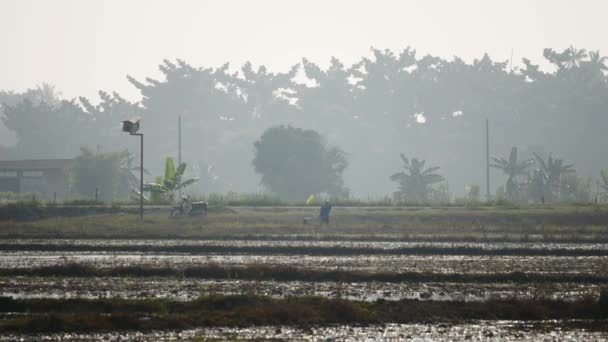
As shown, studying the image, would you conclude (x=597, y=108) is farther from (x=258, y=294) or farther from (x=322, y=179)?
(x=258, y=294)

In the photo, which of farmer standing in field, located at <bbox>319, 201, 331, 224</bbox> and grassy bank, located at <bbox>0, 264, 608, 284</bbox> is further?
farmer standing in field, located at <bbox>319, 201, 331, 224</bbox>

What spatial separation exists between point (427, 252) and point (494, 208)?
15354 mm

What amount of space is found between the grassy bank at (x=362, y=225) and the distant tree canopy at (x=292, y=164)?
3173 cm

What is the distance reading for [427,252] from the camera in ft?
90.4

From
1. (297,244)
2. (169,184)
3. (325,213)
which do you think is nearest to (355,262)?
(297,244)

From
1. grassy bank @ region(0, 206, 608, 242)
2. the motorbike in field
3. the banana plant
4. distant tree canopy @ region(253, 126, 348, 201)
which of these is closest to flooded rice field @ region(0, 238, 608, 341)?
grassy bank @ region(0, 206, 608, 242)

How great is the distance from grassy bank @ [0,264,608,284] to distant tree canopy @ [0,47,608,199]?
2910 inches

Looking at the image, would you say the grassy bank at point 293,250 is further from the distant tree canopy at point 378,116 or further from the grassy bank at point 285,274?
the distant tree canopy at point 378,116

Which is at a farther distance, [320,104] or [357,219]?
[320,104]

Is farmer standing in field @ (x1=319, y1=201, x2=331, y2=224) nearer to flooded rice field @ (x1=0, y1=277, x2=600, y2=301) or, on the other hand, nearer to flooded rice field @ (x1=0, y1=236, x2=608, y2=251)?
flooded rice field @ (x1=0, y1=236, x2=608, y2=251)

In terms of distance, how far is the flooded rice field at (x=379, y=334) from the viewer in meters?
14.4

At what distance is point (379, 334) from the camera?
14867 mm

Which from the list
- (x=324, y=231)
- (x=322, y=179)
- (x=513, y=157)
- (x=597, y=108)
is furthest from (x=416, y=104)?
(x=324, y=231)

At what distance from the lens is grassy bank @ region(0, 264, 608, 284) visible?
2067cm
